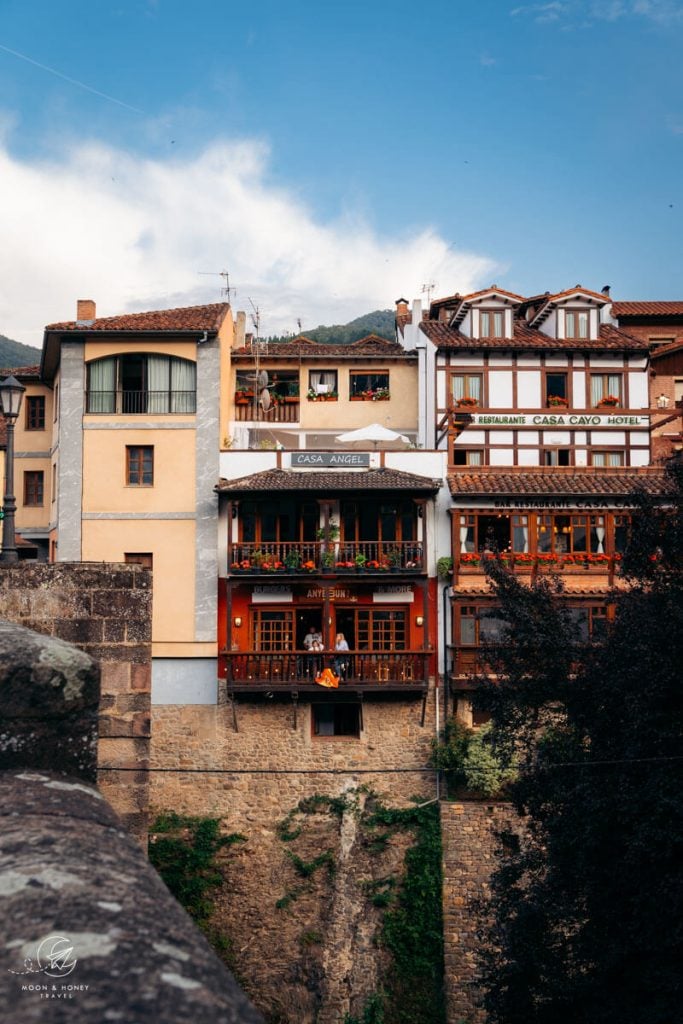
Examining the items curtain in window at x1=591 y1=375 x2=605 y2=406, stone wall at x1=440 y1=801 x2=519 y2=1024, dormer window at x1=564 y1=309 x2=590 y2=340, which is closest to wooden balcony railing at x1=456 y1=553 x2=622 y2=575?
stone wall at x1=440 y1=801 x2=519 y2=1024

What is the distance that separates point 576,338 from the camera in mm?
28734

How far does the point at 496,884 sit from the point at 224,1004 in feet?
46.4

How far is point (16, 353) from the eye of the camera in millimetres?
83000

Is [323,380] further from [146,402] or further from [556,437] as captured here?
[556,437]

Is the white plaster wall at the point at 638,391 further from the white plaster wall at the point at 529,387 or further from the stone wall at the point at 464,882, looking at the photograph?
the stone wall at the point at 464,882

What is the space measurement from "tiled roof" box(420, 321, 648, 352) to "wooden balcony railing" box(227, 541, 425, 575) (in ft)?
24.0

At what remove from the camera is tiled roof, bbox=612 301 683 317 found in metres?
37.3

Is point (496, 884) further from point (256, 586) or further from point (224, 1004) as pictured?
point (224, 1004)

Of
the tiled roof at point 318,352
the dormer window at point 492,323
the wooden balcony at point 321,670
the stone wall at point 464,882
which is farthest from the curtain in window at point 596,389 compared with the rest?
the stone wall at point 464,882

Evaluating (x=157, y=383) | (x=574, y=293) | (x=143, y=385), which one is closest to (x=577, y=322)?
(x=574, y=293)

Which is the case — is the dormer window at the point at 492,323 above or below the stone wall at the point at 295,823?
above

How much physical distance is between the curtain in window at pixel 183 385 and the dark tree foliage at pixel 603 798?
13.4 m

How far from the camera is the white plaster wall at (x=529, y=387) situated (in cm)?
2803

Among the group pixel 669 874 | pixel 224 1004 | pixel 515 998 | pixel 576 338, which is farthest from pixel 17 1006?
pixel 576 338
